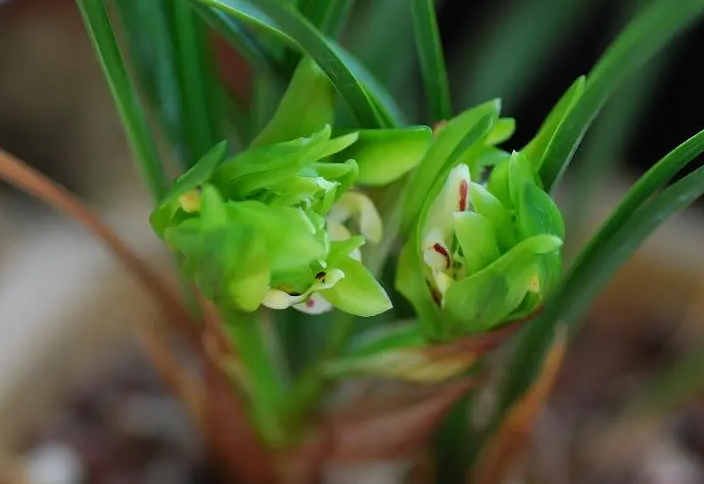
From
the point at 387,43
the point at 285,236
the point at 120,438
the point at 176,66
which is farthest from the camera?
the point at 120,438

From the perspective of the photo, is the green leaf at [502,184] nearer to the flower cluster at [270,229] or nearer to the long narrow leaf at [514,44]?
the flower cluster at [270,229]

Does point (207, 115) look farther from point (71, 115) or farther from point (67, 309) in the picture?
point (71, 115)

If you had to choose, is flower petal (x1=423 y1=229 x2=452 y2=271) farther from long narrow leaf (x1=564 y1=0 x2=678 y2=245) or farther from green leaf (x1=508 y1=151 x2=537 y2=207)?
long narrow leaf (x1=564 y1=0 x2=678 y2=245)

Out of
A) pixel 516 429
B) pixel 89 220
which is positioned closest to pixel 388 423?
pixel 516 429

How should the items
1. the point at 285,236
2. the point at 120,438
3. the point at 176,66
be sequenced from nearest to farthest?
the point at 285,236, the point at 176,66, the point at 120,438

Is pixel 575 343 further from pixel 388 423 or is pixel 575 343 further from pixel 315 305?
pixel 315 305

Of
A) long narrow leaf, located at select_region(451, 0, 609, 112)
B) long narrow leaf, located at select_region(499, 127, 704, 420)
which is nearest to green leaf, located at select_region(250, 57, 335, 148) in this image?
long narrow leaf, located at select_region(499, 127, 704, 420)

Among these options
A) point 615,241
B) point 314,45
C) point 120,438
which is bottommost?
point 120,438

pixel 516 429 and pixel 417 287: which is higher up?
pixel 417 287
